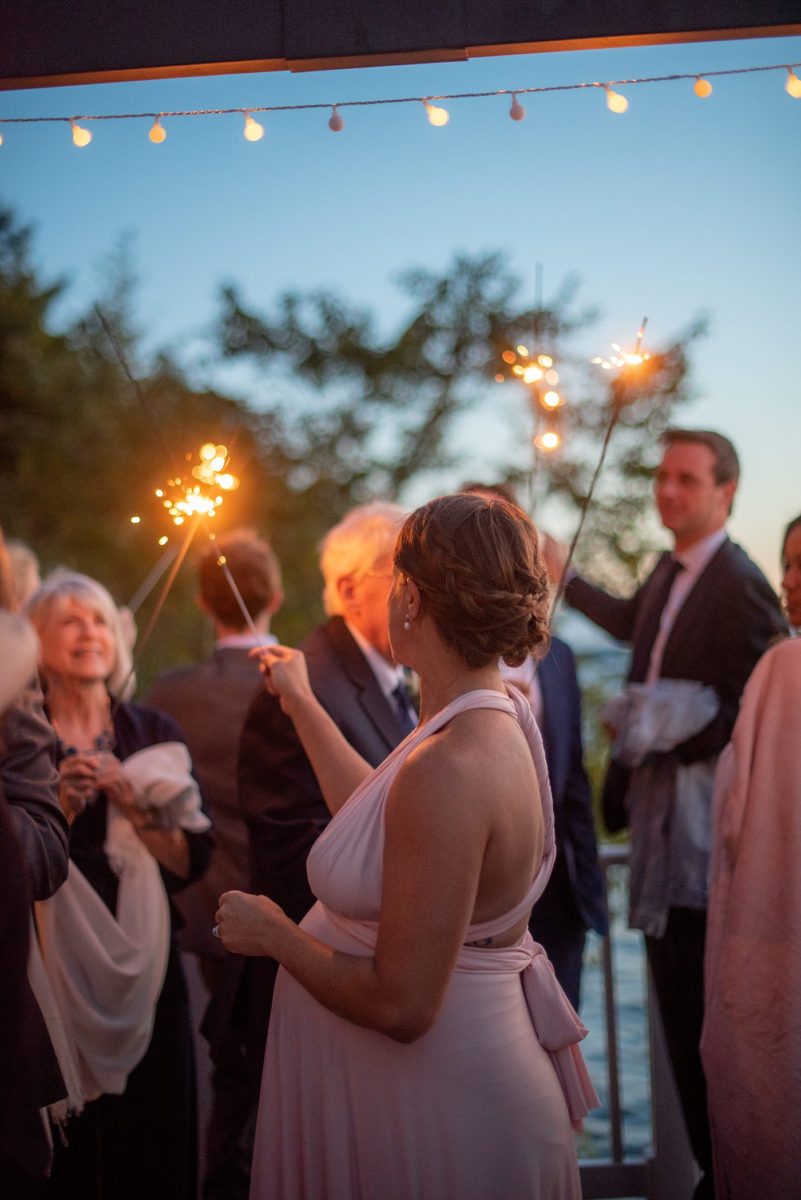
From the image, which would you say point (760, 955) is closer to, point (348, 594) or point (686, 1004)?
point (686, 1004)

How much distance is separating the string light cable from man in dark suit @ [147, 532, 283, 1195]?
154 cm

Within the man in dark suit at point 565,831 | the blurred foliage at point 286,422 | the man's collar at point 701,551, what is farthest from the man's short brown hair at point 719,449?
the blurred foliage at point 286,422

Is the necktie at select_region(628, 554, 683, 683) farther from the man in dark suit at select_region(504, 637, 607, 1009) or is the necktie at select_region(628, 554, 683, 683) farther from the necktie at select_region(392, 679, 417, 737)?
the necktie at select_region(392, 679, 417, 737)

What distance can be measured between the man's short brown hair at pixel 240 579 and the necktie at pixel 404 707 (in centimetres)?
111

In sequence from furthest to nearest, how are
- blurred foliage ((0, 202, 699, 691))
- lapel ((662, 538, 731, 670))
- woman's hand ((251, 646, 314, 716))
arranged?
blurred foliage ((0, 202, 699, 691)), lapel ((662, 538, 731, 670)), woman's hand ((251, 646, 314, 716))

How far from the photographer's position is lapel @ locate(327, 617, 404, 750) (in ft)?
9.16

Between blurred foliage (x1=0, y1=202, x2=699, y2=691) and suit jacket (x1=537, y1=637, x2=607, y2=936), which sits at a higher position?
blurred foliage (x1=0, y1=202, x2=699, y2=691)

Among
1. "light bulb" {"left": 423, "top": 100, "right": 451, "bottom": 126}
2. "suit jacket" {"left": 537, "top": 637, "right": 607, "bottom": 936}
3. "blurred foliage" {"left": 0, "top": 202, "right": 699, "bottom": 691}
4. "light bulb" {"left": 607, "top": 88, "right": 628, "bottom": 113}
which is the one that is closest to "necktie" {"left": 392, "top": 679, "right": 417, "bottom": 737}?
"suit jacket" {"left": 537, "top": 637, "right": 607, "bottom": 936}

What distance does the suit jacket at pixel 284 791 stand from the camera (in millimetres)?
2673

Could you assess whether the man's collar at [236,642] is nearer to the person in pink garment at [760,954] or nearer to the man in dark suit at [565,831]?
the man in dark suit at [565,831]

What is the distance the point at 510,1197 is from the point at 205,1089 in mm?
2368

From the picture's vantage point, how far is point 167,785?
2.96 metres

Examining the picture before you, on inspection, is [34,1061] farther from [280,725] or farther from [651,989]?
[651,989]

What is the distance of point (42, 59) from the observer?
99.7 inches
